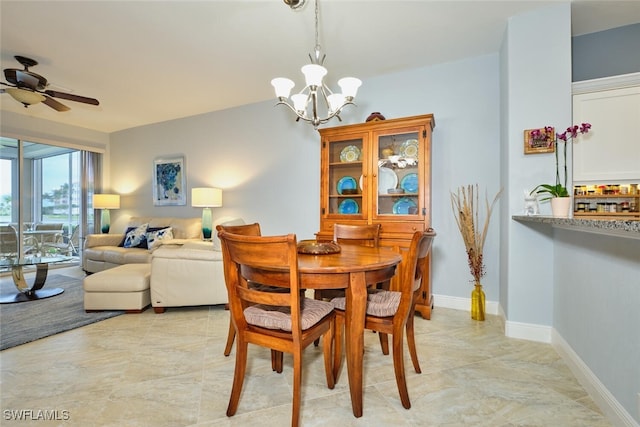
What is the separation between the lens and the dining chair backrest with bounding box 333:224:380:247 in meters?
2.47

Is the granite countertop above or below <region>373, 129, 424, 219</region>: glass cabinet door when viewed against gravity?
below

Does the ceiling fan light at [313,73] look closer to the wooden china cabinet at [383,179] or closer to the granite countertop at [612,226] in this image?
the wooden china cabinet at [383,179]

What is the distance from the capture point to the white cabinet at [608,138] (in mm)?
2176

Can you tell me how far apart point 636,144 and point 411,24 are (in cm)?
189

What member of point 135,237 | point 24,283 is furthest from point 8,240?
point 135,237

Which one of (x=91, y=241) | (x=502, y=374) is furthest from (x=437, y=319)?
(x=91, y=241)

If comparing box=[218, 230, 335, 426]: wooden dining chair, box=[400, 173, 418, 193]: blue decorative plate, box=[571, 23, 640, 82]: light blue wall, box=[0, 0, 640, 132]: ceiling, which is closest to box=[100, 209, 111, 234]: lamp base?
box=[0, 0, 640, 132]: ceiling

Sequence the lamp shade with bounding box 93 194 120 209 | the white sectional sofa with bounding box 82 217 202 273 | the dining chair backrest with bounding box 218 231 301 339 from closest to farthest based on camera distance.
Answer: the dining chair backrest with bounding box 218 231 301 339 < the white sectional sofa with bounding box 82 217 202 273 < the lamp shade with bounding box 93 194 120 209

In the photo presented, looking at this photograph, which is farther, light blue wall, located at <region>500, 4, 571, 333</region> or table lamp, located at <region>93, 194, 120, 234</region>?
table lamp, located at <region>93, 194, 120, 234</region>

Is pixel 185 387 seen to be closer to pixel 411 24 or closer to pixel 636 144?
pixel 411 24

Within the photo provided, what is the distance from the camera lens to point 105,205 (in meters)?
5.20

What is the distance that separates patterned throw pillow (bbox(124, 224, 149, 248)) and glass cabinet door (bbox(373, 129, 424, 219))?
3.61 m

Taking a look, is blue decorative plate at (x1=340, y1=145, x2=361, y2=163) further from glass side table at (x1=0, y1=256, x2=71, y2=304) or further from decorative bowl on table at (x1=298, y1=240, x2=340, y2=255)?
glass side table at (x1=0, y1=256, x2=71, y2=304)

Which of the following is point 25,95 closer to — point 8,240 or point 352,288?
point 8,240
